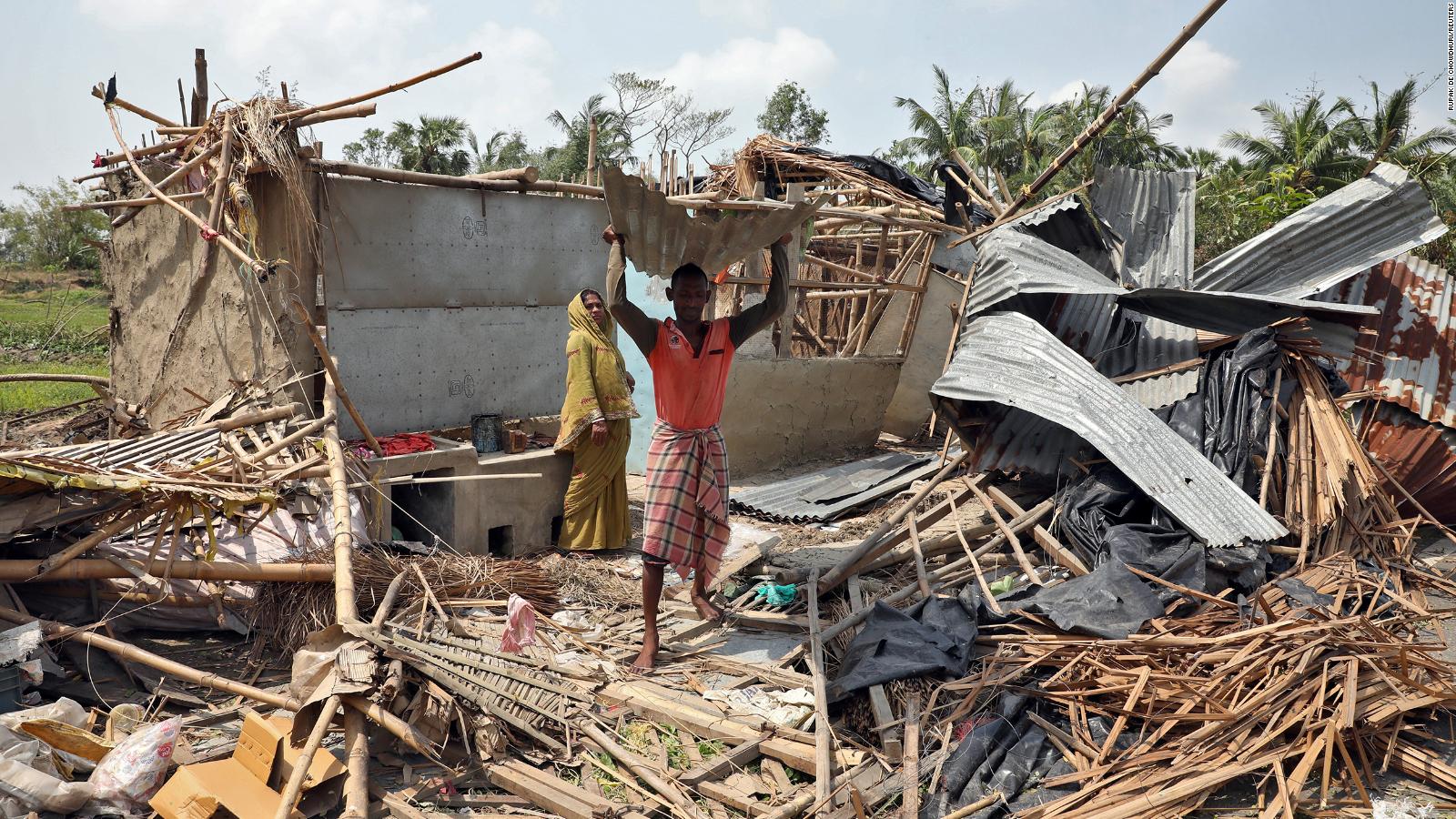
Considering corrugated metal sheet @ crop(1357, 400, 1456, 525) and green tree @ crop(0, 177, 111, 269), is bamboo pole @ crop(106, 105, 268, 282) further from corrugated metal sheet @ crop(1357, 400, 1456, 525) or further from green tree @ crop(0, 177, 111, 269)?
green tree @ crop(0, 177, 111, 269)

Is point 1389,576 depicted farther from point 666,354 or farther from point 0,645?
point 0,645

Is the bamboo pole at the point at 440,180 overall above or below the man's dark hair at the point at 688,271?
above

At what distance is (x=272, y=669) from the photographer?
452 cm

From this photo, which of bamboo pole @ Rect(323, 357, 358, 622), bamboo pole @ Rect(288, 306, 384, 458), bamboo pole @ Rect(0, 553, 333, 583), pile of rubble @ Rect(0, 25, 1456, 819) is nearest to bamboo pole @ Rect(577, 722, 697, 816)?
pile of rubble @ Rect(0, 25, 1456, 819)

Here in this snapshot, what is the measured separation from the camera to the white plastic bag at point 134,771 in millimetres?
3205

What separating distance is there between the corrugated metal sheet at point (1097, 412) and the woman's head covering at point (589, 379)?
217 centimetres

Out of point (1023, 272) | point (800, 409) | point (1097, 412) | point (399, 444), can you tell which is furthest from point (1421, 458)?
point (399, 444)

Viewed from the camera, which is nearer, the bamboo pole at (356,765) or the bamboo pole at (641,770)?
the bamboo pole at (356,765)

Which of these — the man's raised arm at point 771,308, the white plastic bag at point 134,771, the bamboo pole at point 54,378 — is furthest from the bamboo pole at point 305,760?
the bamboo pole at point 54,378

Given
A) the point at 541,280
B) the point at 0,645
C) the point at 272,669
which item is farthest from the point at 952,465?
the point at 0,645

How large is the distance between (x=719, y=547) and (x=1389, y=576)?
348 centimetres

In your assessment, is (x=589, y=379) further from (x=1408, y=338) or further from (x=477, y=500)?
(x=1408, y=338)

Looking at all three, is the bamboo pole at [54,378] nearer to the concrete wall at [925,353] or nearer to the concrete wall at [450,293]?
the concrete wall at [450,293]

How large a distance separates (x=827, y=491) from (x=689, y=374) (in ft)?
13.5
